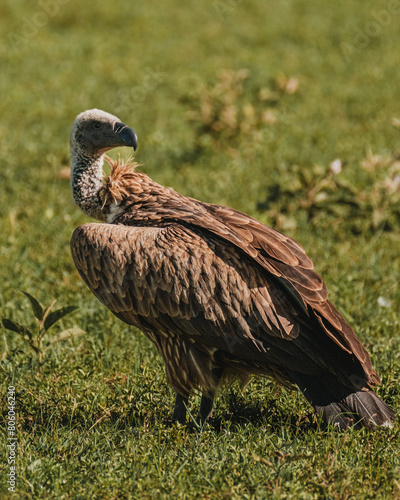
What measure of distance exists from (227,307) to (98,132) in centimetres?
157

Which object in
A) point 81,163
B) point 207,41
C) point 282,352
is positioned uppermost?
point 207,41

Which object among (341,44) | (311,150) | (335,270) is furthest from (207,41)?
(335,270)

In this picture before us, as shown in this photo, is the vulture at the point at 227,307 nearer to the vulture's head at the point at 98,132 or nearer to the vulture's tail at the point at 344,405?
the vulture's tail at the point at 344,405

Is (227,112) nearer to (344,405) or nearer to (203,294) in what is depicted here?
(203,294)

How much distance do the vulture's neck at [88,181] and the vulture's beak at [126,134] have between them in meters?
0.27

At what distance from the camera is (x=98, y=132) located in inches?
185

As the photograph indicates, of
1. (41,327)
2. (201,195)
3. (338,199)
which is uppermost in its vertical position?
(338,199)

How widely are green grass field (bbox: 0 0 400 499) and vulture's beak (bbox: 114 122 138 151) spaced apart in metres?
1.41

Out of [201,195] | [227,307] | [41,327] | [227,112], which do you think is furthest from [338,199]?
[41,327]

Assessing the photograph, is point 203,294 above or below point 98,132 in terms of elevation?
below

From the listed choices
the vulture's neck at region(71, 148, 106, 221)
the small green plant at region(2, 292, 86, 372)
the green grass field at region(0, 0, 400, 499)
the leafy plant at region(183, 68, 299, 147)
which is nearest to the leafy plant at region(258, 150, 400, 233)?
the green grass field at region(0, 0, 400, 499)

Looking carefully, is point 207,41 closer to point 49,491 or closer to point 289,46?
point 289,46

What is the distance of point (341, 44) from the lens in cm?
1254

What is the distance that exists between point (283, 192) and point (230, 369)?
3006 millimetres
